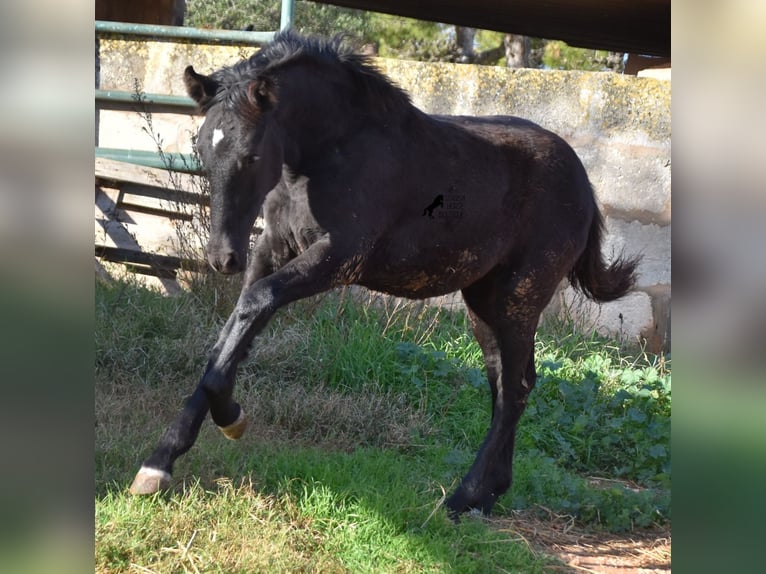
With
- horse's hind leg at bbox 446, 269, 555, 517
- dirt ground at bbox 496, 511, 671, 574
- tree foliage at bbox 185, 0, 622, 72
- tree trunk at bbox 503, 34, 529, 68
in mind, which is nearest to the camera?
dirt ground at bbox 496, 511, 671, 574

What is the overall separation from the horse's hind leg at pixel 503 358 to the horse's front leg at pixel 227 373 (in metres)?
1.43

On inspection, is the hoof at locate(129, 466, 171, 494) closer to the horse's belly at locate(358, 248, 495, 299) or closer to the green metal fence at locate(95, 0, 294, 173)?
the horse's belly at locate(358, 248, 495, 299)

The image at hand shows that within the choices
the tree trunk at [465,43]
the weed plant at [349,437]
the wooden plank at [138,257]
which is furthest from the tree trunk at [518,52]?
the wooden plank at [138,257]

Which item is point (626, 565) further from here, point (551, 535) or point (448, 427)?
point (448, 427)

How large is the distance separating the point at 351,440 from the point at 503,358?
1.17 m

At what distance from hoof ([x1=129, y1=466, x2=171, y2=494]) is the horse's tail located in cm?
296

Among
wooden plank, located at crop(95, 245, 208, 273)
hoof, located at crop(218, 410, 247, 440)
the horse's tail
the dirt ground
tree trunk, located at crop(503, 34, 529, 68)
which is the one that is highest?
tree trunk, located at crop(503, 34, 529, 68)

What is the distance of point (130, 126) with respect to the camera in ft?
25.7

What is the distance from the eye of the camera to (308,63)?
4066 mm

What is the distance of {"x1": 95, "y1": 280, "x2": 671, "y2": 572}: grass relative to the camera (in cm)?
358

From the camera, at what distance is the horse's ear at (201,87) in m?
3.73

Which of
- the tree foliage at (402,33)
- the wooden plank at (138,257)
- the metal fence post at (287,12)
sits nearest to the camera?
the wooden plank at (138,257)

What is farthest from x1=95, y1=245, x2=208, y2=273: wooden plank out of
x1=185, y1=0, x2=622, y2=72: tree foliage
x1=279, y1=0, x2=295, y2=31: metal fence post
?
x1=185, y1=0, x2=622, y2=72: tree foliage

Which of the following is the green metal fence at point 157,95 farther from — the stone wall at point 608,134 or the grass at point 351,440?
the grass at point 351,440
